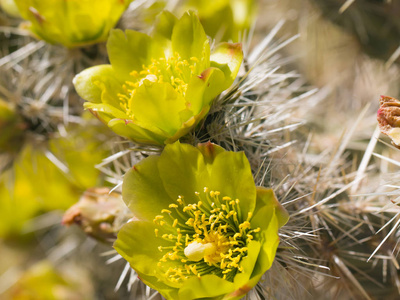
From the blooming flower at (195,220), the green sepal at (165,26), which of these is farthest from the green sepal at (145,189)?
the green sepal at (165,26)

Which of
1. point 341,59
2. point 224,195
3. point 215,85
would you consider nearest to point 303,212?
point 224,195

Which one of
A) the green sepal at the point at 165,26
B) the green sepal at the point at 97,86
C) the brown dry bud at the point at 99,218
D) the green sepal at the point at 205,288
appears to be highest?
the green sepal at the point at 165,26

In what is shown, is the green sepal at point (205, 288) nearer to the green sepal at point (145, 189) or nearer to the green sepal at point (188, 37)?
the green sepal at point (145, 189)

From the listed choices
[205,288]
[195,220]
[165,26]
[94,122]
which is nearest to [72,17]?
[165,26]

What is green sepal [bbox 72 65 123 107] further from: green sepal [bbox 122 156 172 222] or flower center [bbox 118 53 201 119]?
green sepal [bbox 122 156 172 222]

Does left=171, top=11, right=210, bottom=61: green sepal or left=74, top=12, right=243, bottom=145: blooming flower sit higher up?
left=171, top=11, right=210, bottom=61: green sepal

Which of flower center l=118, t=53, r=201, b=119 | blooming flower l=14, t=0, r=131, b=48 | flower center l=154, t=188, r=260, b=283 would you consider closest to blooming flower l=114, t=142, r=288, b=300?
flower center l=154, t=188, r=260, b=283
